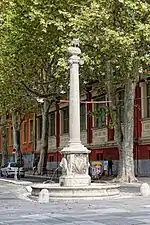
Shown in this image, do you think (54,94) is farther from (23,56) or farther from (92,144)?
(92,144)

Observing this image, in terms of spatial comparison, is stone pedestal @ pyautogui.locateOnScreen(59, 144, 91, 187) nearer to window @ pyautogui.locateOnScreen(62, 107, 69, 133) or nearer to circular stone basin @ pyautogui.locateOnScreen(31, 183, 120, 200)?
circular stone basin @ pyautogui.locateOnScreen(31, 183, 120, 200)

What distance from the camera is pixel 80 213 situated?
557 inches

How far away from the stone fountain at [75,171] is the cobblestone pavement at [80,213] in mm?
874

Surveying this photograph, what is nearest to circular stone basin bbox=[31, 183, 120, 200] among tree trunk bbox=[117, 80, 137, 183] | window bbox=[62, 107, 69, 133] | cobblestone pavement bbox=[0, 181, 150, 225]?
cobblestone pavement bbox=[0, 181, 150, 225]

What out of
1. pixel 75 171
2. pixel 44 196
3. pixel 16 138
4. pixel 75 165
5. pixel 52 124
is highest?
pixel 52 124

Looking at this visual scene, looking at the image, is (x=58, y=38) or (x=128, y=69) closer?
(x=128, y=69)

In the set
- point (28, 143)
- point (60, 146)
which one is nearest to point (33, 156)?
point (28, 143)

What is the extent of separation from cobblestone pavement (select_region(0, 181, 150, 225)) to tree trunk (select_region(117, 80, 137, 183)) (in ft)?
31.4

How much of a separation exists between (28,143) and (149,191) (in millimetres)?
40525

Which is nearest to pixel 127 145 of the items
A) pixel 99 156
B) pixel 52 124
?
pixel 99 156

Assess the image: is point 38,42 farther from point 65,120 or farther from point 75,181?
point 65,120

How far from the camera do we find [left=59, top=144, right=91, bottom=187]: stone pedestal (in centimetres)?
1944

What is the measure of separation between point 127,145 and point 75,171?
9459 millimetres

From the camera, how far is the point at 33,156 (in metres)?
57.2
